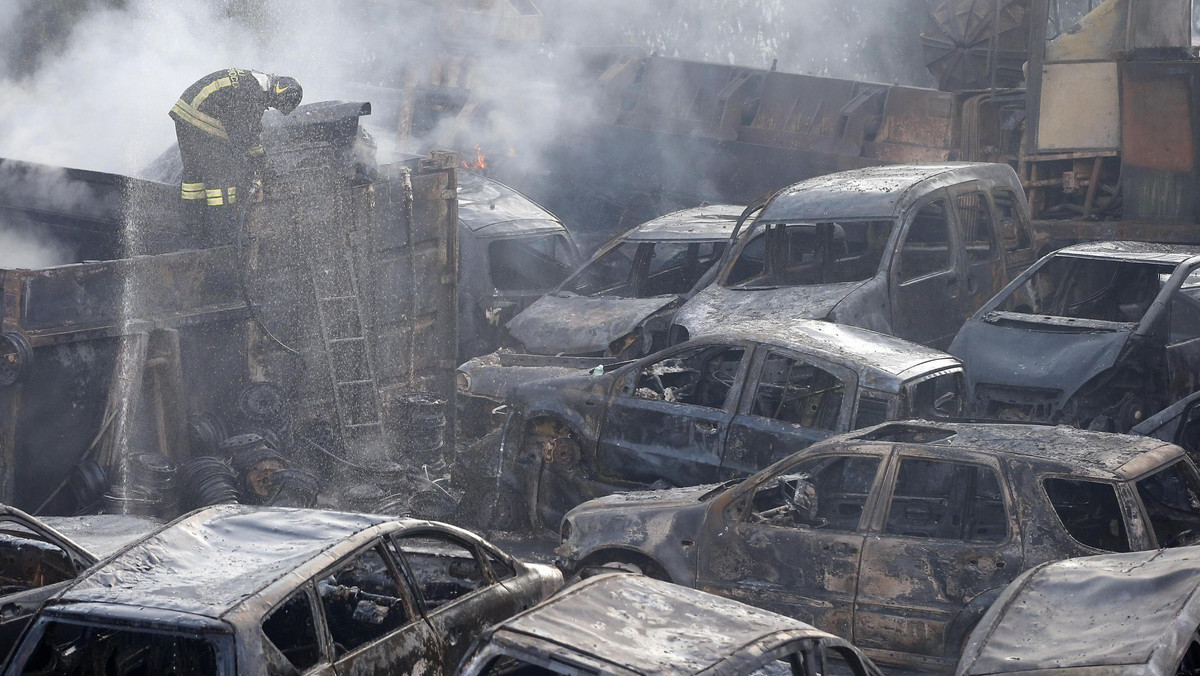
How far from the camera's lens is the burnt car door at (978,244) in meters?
10.2

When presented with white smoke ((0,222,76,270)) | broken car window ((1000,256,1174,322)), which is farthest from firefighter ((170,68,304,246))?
broken car window ((1000,256,1174,322))

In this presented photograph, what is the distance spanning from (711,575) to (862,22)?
24334mm

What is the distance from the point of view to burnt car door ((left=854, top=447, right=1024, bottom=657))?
17.3 ft

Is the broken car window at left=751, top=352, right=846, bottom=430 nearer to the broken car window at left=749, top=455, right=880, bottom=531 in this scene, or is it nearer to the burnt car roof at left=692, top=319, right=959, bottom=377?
the burnt car roof at left=692, top=319, right=959, bottom=377

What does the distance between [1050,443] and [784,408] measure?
2.22 metres

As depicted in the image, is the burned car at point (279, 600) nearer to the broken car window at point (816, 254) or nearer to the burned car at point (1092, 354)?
the burned car at point (1092, 354)

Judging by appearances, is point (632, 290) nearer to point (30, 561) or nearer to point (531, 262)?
point (531, 262)

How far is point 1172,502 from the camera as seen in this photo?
5.71 m

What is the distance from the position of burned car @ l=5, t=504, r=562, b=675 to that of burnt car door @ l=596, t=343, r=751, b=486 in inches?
84.4

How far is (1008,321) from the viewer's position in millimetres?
8867

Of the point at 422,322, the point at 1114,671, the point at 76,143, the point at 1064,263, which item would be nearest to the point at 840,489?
the point at 1114,671

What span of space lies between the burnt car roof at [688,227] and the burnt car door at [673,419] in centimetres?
344

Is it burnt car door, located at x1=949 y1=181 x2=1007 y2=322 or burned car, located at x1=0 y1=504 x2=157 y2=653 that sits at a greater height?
burnt car door, located at x1=949 y1=181 x2=1007 y2=322

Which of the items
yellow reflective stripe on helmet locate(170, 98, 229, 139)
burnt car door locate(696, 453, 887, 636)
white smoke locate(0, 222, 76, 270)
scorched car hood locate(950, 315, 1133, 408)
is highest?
yellow reflective stripe on helmet locate(170, 98, 229, 139)
